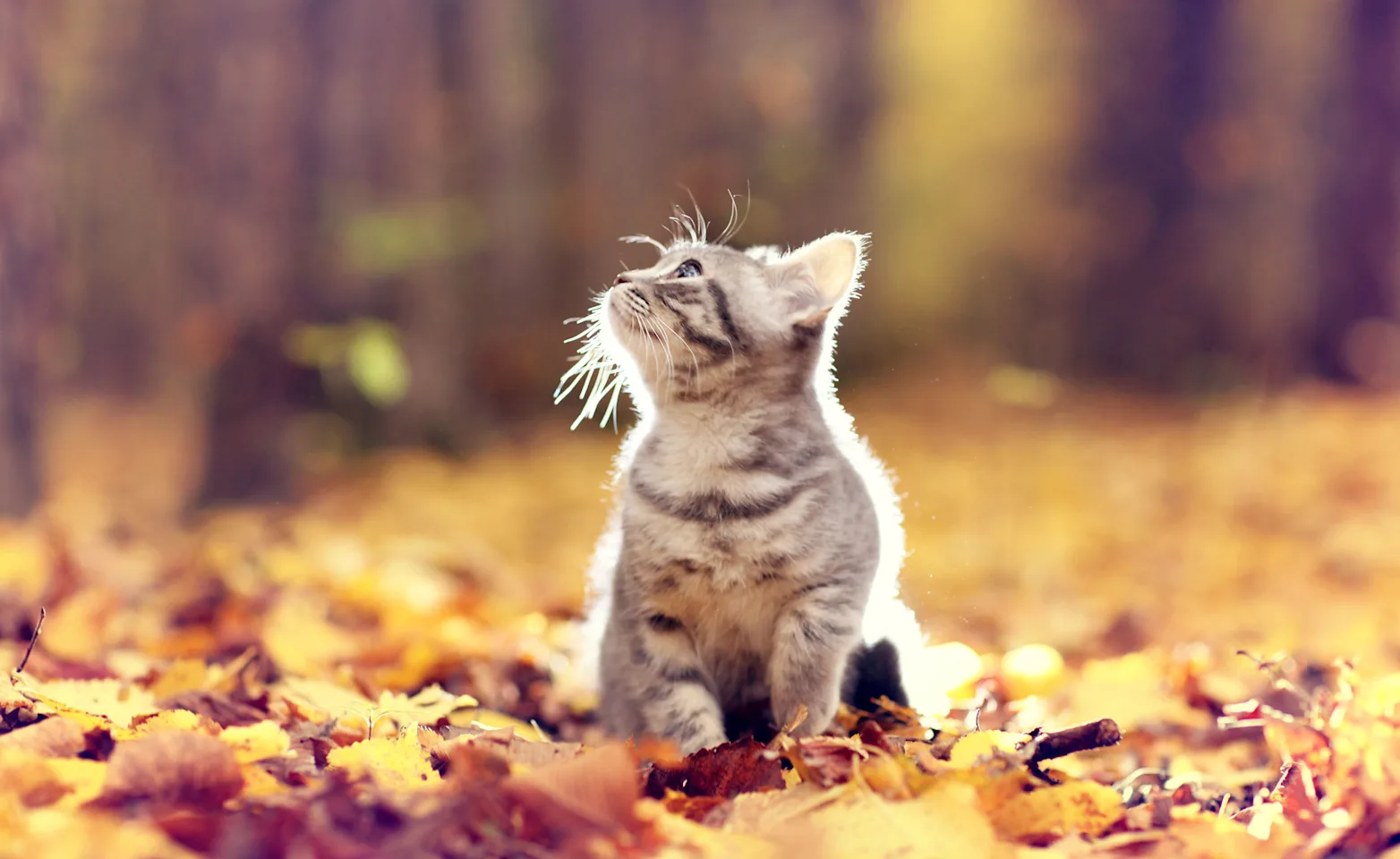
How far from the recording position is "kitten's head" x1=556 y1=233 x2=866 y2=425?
253 cm

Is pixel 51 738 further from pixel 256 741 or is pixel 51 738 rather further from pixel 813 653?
pixel 813 653

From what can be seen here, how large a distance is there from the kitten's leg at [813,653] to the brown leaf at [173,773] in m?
1.11

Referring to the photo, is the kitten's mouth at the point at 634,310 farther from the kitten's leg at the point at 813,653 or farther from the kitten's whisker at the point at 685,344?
the kitten's leg at the point at 813,653

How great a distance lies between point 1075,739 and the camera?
6.79 ft

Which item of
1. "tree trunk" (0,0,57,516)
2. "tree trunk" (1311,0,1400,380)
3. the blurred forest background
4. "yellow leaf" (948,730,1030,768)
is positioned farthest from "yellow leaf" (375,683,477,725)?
"tree trunk" (1311,0,1400,380)

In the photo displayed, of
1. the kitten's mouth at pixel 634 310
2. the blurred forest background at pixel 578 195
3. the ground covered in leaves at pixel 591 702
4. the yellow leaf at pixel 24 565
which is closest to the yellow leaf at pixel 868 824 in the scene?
the ground covered in leaves at pixel 591 702

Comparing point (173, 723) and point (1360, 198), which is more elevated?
point (1360, 198)

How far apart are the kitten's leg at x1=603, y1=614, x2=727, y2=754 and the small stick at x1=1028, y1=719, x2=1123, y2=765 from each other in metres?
0.67

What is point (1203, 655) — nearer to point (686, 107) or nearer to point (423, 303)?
point (423, 303)

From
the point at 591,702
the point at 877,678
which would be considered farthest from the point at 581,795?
the point at 591,702

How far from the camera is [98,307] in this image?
36.7 feet

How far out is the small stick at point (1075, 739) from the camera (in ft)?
6.74

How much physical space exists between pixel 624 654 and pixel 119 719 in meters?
1.02

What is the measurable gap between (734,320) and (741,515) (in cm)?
46
